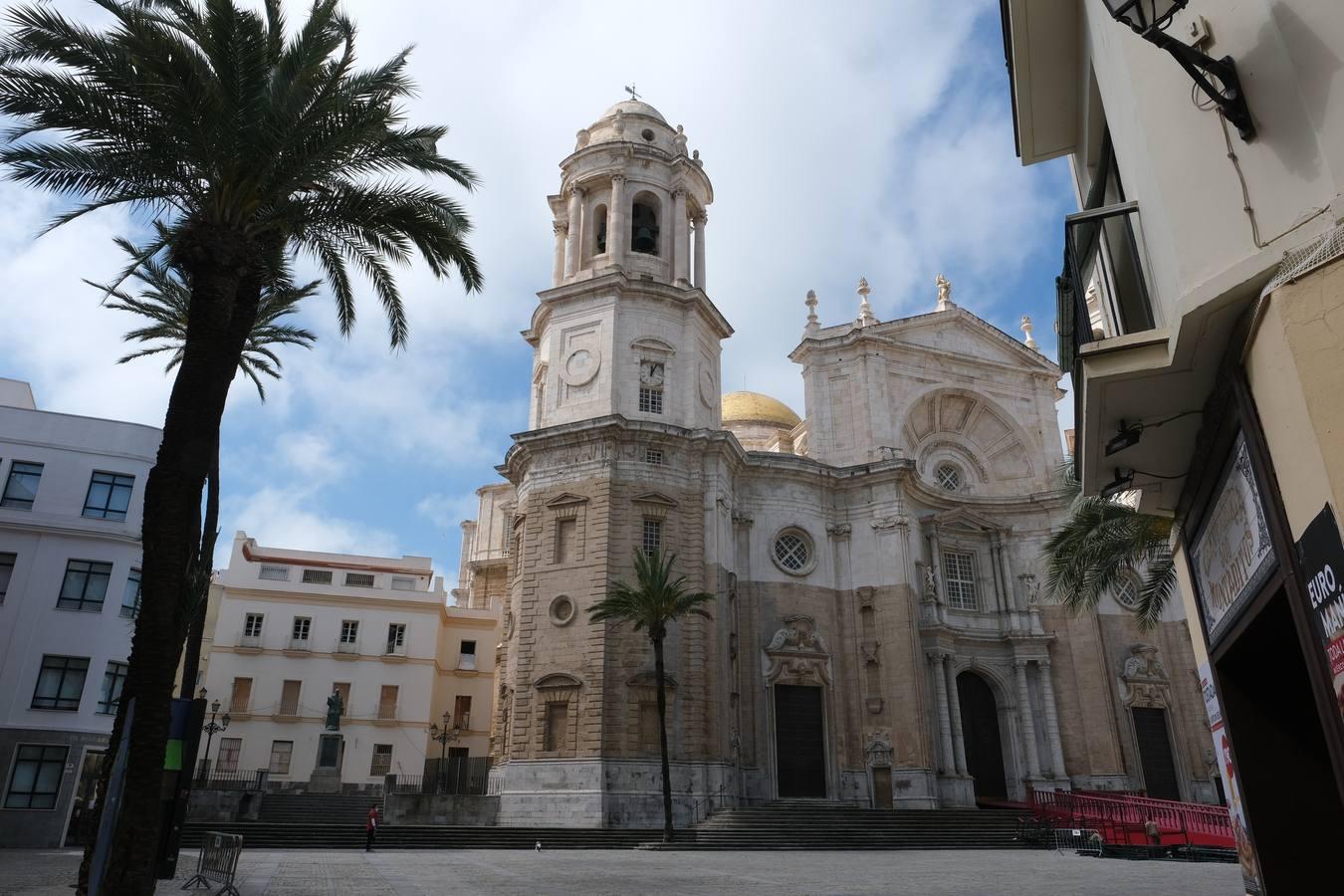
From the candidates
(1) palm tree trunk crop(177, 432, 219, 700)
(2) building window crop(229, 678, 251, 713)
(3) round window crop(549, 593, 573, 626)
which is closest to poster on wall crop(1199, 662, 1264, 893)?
(1) palm tree trunk crop(177, 432, 219, 700)

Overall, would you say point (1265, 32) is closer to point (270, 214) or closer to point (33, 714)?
point (270, 214)

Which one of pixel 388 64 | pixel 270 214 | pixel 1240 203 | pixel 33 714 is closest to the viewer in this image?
pixel 1240 203

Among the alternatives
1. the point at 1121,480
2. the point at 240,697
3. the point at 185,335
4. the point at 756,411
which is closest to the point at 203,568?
the point at 185,335

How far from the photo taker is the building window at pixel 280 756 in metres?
40.5

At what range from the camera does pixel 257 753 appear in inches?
1582

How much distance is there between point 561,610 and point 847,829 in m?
10.9

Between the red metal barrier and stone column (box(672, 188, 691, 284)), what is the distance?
22951mm

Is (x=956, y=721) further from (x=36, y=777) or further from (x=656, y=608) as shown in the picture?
(x=36, y=777)

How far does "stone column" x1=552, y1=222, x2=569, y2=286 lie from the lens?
37.3 m

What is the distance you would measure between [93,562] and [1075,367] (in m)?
27.4

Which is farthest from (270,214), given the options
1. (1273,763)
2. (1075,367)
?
(1273,763)

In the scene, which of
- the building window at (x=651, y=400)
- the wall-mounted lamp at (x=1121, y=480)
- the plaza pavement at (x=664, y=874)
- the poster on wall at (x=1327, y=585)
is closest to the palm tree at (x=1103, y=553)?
the plaza pavement at (x=664, y=874)

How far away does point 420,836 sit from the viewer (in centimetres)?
2592

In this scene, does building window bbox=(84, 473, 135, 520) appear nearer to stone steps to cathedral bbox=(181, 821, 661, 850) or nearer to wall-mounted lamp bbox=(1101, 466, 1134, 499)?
stone steps to cathedral bbox=(181, 821, 661, 850)
